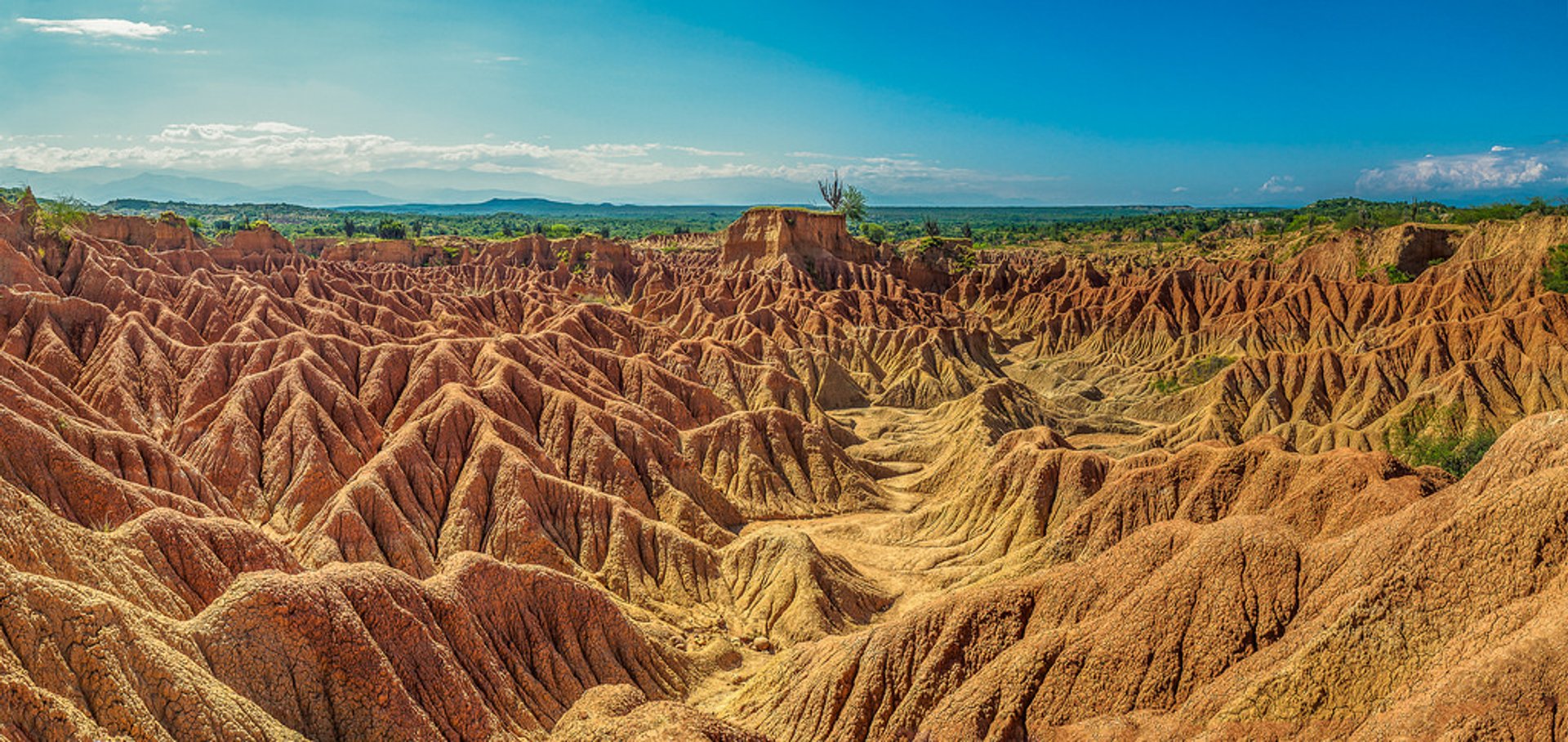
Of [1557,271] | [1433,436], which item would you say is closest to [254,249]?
[1433,436]

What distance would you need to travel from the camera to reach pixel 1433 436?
59.9 metres

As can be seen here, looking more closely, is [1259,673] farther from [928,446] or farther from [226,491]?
[928,446]

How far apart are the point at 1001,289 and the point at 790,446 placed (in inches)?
3345

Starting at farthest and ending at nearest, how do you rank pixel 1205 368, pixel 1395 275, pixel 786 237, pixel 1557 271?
pixel 786 237 → pixel 1395 275 → pixel 1205 368 → pixel 1557 271

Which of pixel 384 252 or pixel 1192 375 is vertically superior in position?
pixel 384 252

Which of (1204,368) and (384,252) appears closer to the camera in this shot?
(1204,368)

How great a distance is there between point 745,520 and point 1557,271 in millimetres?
83438

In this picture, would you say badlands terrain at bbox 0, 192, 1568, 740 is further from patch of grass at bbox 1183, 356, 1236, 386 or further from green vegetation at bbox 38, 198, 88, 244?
green vegetation at bbox 38, 198, 88, 244

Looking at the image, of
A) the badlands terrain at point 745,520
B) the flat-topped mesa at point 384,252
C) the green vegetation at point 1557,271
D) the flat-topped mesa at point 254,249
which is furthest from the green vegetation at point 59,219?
the green vegetation at point 1557,271

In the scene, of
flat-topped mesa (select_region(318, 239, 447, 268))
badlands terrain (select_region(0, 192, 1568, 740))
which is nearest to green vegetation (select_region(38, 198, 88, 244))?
badlands terrain (select_region(0, 192, 1568, 740))

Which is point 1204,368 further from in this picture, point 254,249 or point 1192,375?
point 254,249

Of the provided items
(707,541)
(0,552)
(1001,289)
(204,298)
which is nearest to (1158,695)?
(0,552)

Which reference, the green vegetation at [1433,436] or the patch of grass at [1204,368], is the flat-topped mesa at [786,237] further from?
the green vegetation at [1433,436]

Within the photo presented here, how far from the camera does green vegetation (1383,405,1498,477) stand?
53.9 metres
